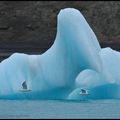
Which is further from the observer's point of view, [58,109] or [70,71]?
[70,71]

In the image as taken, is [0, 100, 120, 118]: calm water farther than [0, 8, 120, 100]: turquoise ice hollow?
No

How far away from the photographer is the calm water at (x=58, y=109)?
1778 cm

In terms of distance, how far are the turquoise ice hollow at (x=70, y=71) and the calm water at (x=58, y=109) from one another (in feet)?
1.29

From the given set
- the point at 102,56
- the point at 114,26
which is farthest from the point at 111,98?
the point at 114,26

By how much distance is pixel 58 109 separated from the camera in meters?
18.9

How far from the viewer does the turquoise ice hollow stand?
20.6m

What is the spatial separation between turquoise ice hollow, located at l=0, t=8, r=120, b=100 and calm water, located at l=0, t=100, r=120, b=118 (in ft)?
1.29

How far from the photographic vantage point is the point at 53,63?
2081 cm

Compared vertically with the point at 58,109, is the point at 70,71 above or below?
above

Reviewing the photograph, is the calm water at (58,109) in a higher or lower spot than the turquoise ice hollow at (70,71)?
lower

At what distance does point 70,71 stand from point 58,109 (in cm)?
202

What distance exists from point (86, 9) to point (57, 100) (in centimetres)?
3991

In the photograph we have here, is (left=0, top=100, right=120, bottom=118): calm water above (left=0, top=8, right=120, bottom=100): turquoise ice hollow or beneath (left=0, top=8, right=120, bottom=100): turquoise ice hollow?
beneath

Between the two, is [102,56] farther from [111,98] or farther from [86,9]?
[86,9]
